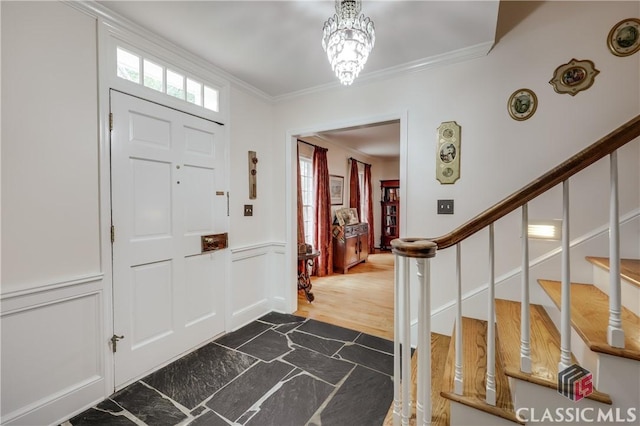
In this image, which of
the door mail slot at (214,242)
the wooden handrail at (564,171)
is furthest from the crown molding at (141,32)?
the wooden handrail at (564,171)

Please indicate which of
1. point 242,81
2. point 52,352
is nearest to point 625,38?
point 242,81

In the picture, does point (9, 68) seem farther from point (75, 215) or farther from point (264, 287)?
point (264, 287)

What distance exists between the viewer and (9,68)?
1425mm

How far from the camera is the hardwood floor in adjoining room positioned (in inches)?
115

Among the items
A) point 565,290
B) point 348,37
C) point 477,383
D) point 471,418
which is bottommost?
point 471,418

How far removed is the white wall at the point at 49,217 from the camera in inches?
56.5

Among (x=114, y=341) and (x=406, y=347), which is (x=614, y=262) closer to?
(x=406, y=347)

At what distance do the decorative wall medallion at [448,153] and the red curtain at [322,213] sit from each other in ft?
9.47

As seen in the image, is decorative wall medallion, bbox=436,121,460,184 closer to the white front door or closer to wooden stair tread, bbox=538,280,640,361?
wooden stair tread, bbox=538,280,640,361

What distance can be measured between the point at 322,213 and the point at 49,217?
12.8 ft

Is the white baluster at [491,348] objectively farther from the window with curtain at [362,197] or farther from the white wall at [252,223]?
the window with curtain at [362,197]

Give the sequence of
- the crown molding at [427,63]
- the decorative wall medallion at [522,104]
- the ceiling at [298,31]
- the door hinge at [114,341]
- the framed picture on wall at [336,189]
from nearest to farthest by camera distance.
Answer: the ceiling at [298,31]
the door hinge at [114,341]
the decorative wall medallion at [522,104]
the crown molding at [427,63]
the framed picture on wall at [336,189]

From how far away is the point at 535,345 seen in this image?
4.67 feet

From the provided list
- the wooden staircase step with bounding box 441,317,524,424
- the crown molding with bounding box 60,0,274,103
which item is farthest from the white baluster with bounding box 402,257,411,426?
the crown molding with bounding box 60,0,274,103
